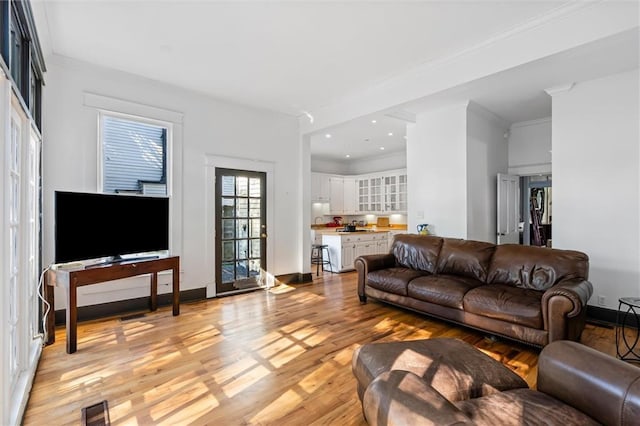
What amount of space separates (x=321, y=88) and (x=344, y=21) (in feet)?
5.42

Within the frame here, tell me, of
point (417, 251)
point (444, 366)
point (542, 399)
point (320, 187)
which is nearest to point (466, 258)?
point (417, 251)

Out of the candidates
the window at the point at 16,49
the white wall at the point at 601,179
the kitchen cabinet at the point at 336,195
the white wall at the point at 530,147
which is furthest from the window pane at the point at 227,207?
the white wall at the point at 530,147

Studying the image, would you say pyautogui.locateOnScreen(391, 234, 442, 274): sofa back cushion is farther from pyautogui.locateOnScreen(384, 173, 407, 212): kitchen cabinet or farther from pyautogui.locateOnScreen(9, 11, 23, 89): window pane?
pyautogui.locateOnScreen(9, 11, 23, 89): window pane

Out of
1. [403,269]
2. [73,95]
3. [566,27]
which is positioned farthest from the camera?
[403,269]

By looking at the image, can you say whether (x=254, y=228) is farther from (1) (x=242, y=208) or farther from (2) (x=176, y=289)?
(2) (x=176, y=289)

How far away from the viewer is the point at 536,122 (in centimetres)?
585

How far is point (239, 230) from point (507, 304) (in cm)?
388

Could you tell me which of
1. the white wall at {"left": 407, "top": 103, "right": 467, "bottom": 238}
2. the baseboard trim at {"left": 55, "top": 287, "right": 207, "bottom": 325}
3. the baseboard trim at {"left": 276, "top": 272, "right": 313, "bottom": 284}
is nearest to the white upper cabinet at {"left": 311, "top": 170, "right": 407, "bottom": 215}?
the white wall at {"left": 407, "top": 103, "right": 467, "bottom": 238}

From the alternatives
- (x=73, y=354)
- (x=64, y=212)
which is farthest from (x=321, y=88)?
(x=73, y=354)

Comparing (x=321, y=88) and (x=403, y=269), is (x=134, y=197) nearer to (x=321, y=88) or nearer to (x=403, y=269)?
(x=321, y=88)

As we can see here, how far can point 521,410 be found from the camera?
1.45 metres

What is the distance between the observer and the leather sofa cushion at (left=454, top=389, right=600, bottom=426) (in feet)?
4.53

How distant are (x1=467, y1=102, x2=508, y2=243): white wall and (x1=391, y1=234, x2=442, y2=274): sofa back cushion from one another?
Result: 0.95 meters

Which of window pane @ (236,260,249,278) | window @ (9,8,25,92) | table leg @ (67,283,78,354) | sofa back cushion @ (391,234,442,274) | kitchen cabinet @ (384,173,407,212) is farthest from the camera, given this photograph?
kitchen cabinet @ (384,173,407,212)
